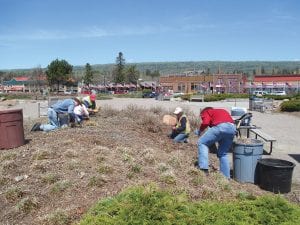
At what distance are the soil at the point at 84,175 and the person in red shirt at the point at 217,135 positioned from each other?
Answer: 0.24m

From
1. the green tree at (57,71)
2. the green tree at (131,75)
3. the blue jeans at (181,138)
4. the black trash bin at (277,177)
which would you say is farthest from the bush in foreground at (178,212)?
the green tree at (131,75)

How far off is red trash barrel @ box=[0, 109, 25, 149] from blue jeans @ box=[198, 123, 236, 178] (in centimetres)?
433

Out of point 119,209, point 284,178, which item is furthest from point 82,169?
point 284,178

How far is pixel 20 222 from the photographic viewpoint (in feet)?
19.7

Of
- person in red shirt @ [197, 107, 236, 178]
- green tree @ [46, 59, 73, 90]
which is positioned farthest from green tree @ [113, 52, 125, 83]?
person in red shirt @ [197, 107, 236, 178]

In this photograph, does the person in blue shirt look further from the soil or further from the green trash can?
the green trash can

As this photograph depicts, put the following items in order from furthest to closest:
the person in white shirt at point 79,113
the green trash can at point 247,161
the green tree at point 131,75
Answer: the green tree at point 131,75, the person in white shirt at point 79,113, the green trash can at point 247,161

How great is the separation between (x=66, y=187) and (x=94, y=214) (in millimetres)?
1641

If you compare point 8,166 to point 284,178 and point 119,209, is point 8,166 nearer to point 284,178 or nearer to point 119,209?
point 119,209

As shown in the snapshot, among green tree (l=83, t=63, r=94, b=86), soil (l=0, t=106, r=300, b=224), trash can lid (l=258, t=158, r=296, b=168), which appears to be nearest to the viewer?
soil (l=0, t=106, r=300, b=224)

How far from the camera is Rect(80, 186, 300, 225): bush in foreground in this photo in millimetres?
5074

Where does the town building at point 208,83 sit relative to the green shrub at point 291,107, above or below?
below

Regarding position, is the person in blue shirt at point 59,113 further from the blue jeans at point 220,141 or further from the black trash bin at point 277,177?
the black trash bin at point 277,177

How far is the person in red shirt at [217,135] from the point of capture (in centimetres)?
834
